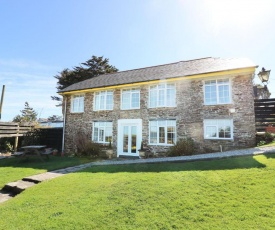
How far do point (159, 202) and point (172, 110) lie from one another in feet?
31.0

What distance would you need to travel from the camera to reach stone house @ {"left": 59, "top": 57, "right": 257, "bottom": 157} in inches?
458

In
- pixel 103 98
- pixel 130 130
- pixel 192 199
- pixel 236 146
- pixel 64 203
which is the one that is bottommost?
pixel 64 203

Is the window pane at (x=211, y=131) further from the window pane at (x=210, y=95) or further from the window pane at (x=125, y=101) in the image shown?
the window pane at (x=125, y=101)

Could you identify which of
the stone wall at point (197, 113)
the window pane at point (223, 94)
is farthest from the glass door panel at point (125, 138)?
the window pane at point (223, 94)

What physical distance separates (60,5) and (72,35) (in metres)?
2.79

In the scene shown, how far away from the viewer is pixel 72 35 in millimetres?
12539

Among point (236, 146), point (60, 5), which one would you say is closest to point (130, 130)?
point (236, 146)

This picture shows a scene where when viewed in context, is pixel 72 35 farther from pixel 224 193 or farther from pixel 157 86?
pixel 224 193

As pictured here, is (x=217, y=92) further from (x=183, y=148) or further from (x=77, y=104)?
(x=77, y=104)

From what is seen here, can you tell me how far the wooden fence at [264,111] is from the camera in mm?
12266

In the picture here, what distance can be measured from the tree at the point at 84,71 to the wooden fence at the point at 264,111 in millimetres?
27101

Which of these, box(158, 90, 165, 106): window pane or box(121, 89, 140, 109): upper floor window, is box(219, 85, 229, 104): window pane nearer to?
box(158, 90, 165, 106): window pane

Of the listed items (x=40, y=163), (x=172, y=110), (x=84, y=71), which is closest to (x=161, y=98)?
(x=172, y=110)

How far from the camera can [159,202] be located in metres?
4.73
